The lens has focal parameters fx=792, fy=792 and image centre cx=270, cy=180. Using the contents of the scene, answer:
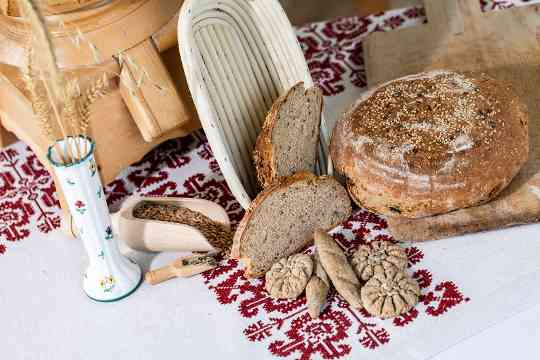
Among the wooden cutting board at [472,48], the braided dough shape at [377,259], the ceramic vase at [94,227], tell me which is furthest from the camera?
the wooden cutting board at [472,48]

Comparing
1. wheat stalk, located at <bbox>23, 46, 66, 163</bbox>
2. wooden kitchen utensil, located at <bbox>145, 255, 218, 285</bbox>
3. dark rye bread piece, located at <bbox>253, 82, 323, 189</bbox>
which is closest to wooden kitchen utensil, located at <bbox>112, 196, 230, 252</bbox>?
wooden kitchen utensil, located at <bbox>145, 255, 218, 285</bbox>

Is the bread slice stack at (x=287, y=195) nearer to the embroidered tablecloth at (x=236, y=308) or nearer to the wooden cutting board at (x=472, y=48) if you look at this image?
the embroidered tablecloth at (x=236, y=308)

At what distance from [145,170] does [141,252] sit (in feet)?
0.98

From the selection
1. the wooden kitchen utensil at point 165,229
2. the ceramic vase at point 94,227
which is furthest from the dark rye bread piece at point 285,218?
the ceramic vase at point 94,227

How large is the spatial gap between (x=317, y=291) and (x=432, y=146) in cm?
35

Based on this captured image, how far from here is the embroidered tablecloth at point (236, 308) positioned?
142cm

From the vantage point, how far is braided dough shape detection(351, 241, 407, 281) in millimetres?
1481

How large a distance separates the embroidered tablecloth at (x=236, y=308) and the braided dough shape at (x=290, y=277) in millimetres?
26

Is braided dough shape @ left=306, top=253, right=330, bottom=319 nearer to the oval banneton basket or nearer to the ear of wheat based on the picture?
the oval banneton basket

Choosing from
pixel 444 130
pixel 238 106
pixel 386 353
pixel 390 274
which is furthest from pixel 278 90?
pixel 386 353

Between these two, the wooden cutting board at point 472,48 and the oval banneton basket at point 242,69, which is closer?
the oval banneton basket at point 242,69

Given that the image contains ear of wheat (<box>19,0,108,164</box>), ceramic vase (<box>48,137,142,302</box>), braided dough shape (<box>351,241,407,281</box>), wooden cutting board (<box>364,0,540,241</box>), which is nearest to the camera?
ear of wheat (<box>19,0,108,164</box>)

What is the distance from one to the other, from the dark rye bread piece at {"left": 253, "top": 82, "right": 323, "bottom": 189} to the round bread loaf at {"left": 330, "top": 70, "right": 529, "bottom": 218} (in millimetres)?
58

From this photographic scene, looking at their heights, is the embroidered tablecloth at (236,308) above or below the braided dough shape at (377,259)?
below
